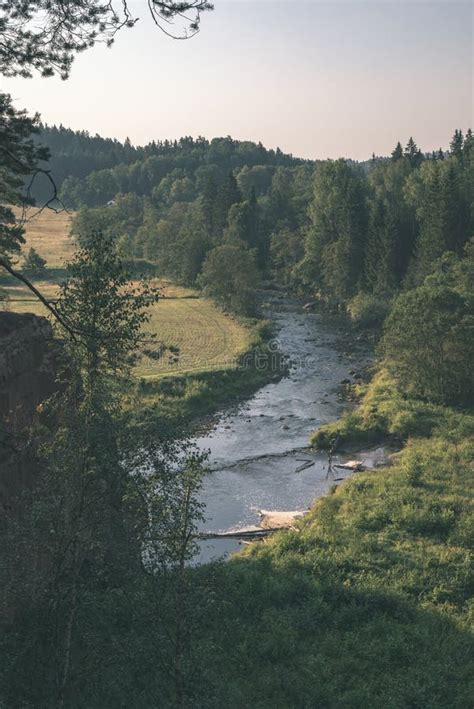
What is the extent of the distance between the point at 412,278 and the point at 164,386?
3571 cm

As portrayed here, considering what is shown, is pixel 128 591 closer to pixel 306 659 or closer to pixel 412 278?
pixel 306 659

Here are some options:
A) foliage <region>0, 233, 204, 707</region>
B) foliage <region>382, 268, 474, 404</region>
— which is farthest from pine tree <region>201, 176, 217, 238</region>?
foliage <region>0, 233, 204, 707</region>

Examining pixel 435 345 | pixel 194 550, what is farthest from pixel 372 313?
pixel 194 550

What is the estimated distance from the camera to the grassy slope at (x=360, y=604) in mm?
18531

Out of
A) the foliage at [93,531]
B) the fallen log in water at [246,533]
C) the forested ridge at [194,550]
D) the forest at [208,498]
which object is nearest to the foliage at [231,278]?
the forest at [208,498]

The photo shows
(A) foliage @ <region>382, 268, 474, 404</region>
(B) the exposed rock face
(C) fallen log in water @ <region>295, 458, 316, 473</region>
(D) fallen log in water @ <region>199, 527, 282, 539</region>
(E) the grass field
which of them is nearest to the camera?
(B) the exposed rock face

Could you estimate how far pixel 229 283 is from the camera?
7906 centimetres

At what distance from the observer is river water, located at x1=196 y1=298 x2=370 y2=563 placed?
1275 inches

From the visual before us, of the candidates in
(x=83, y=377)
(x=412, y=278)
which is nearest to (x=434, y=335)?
(x=412, y=278)

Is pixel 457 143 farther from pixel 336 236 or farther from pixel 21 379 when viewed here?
pixel 21 379

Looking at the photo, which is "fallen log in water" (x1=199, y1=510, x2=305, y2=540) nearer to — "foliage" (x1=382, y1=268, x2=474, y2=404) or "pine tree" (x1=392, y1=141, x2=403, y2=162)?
"foliage" (x1=382, y1=268, x2=474, y2=404)

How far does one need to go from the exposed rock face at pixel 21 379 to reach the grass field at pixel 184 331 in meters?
15.9

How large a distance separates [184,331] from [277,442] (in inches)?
1178

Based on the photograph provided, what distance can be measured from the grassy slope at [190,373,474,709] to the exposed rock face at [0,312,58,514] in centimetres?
662
